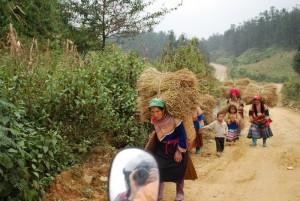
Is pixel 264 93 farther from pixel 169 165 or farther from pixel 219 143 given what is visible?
pixel 169 165

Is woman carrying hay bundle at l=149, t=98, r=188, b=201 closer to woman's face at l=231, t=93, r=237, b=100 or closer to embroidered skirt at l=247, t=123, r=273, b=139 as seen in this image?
embroidered skirt at l=247, t=123, r=273, b=139

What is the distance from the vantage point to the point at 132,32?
13.8m

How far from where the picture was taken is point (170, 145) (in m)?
4.89

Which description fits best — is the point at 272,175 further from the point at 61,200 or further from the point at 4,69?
the point at 4,69

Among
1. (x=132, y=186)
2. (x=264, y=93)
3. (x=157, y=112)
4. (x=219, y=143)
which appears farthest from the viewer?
(x=264, y=93)

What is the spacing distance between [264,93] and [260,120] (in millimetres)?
950

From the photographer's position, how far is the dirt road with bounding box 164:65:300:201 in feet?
18.9

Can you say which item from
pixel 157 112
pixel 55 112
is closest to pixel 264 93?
pixel 157 112

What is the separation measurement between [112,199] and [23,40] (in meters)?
9.77

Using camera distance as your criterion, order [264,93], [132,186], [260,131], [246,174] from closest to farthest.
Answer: [132,186], [246,174], [260,131], [264,93]

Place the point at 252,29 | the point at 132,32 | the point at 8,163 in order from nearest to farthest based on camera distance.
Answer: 1. the point at 8,163
2. the point at 132,32
3. the point at 252,29

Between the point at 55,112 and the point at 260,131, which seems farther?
the point at 260,131

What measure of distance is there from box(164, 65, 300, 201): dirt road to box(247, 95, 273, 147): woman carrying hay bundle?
12.4 inches

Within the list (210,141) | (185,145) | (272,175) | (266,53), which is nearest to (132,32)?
(210,141)
